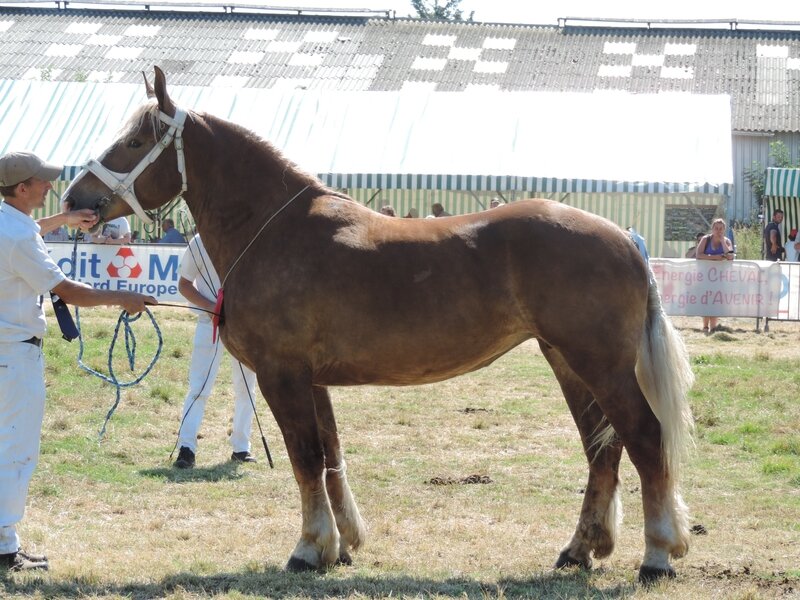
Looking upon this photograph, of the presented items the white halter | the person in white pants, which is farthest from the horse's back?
the person in white pants

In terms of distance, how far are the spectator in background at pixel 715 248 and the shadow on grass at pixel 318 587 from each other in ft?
44.5

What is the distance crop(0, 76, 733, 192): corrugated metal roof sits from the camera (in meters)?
23.2

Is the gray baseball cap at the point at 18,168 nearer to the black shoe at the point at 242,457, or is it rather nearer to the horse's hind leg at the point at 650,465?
the horse's hind leg at the point at 650,465

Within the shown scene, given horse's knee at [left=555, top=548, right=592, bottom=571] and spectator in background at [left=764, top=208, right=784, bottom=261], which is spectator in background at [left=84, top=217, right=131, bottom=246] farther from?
spectator in background at [left=764, top=208, right=784, bottom=261]

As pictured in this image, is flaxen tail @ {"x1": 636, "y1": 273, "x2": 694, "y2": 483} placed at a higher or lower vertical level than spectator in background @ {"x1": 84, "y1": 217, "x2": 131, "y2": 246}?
lower

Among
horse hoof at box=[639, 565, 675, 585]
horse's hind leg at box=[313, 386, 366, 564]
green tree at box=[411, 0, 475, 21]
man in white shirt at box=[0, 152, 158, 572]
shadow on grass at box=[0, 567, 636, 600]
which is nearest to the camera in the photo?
shadow on grass at box=[0, 567, 636, 600]

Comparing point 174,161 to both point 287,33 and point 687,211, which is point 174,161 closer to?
point 687,211

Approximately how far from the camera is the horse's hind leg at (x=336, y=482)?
250 inches

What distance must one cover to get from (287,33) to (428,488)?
36282 mm

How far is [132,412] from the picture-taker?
35.7 feet

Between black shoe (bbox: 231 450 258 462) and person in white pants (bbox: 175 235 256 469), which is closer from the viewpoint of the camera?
person in white pants (bbox: 175 235 256 469)

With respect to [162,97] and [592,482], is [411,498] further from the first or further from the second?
[162,97]

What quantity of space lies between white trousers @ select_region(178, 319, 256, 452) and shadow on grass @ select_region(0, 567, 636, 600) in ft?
10.7

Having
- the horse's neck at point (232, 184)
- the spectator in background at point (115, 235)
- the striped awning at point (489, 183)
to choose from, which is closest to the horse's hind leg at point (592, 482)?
the horse's neck at point (232, 184)
